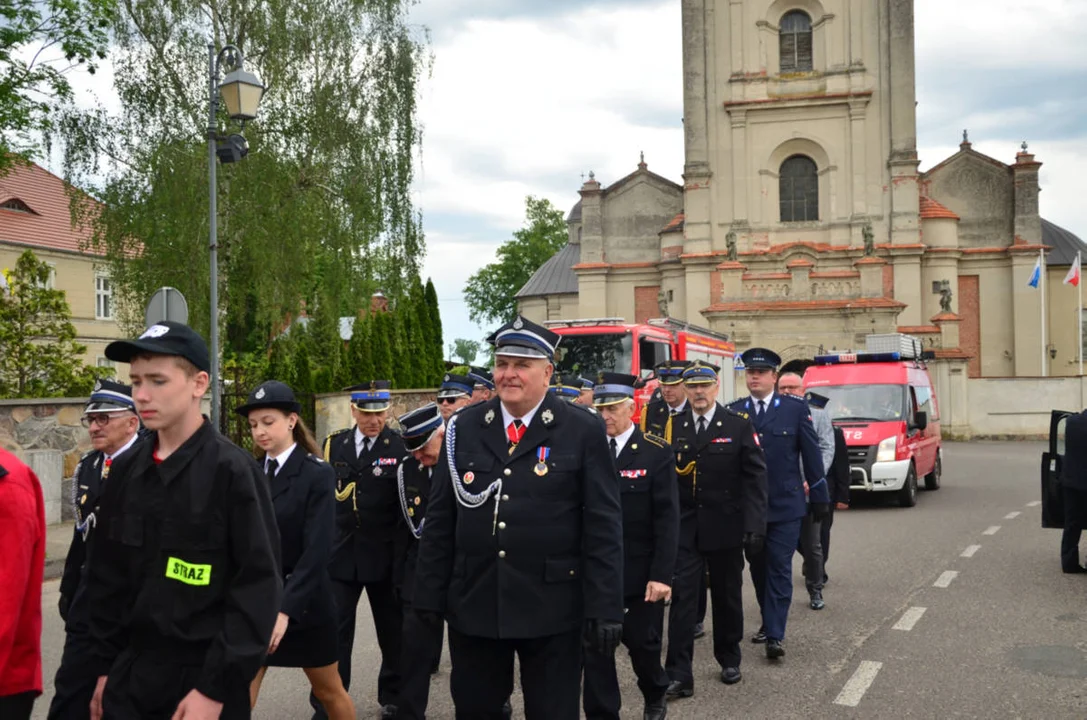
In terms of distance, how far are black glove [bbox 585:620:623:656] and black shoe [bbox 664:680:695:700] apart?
109 inches

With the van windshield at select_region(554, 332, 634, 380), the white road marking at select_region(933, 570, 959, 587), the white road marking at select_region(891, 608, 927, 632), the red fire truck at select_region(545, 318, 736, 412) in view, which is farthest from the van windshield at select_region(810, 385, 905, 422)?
the white road marking at select_region(891, 608, 927, 632)

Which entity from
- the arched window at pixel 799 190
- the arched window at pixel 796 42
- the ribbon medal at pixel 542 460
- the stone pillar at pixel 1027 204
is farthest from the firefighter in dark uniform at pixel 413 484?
the stone pillar at pixel 1027 204

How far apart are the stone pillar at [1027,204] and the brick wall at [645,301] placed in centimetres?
1638

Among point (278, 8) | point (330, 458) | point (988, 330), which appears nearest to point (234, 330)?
point (278, 8)

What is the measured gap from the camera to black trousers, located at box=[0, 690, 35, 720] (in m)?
3.29

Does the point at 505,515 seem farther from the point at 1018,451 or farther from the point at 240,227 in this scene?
the point at 1018,451

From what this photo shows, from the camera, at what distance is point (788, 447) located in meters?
8.27

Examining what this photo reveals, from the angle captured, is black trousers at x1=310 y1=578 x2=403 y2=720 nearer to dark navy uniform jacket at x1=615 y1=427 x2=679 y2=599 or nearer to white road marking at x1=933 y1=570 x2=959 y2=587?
dark navy uniform jacket at x1=615 y1=427 x2=679 y2=599

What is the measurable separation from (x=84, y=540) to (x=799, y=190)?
Result: 4400 cm

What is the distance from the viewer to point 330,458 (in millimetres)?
6652

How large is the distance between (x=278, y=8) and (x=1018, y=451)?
2576cm

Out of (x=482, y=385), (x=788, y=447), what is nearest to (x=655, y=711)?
(x=788, y=447)

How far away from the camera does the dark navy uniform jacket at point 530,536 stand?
398cm

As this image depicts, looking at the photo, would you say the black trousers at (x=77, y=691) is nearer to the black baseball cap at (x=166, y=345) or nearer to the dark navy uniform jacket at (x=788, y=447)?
the black baseball cap at (x=166, y=345)
